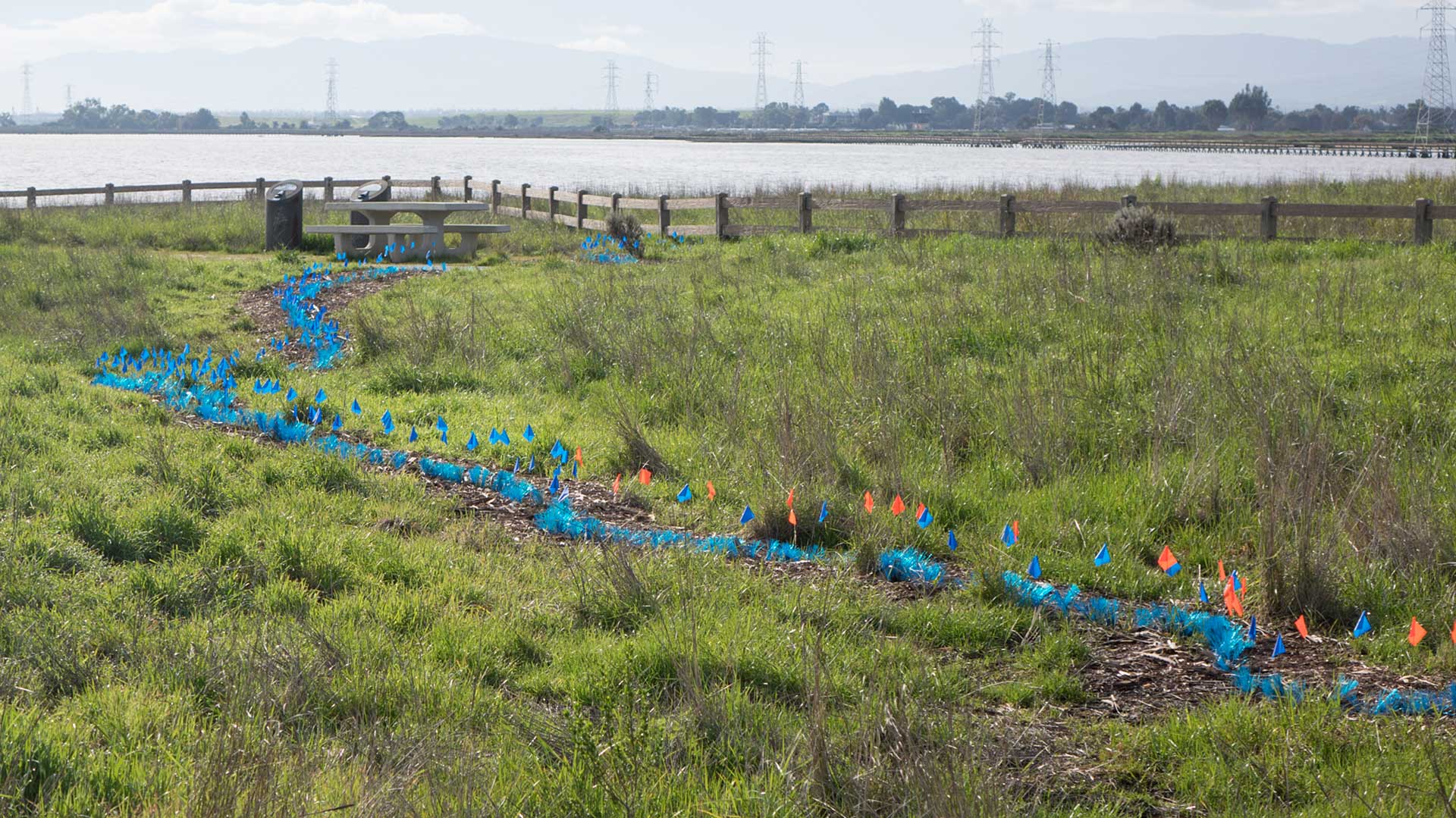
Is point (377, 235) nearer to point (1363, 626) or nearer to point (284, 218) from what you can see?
point (284, 218)

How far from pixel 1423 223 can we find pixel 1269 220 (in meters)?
1.91

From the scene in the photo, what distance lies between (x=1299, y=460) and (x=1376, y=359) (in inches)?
149

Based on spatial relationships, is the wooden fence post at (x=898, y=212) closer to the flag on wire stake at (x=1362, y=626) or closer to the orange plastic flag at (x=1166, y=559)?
the orange plastic flag at (x=1166, y=559)

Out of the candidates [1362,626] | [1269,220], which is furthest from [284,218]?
[1362,626]

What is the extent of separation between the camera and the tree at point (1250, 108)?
167000 millimetres

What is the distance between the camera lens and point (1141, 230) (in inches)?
608

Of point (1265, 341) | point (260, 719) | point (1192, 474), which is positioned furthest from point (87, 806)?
point (1265, 341)

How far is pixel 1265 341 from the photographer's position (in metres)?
9.04

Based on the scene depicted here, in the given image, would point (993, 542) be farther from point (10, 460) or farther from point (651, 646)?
point (10, 460)

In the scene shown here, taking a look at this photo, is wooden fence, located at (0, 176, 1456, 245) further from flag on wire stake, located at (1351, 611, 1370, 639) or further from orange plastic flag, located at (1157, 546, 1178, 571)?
flag on wire stake, located at (1351, 611, 1370, 639)

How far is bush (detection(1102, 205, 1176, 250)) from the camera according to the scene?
50.0 feet

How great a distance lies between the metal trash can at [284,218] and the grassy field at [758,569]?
351 inches

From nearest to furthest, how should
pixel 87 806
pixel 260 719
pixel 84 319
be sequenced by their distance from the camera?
pixel 87 806
pixel 260 719
pixel 84 319

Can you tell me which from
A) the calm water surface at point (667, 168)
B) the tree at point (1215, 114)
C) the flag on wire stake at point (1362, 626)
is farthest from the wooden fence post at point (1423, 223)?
the tree at point (1215, 114)
